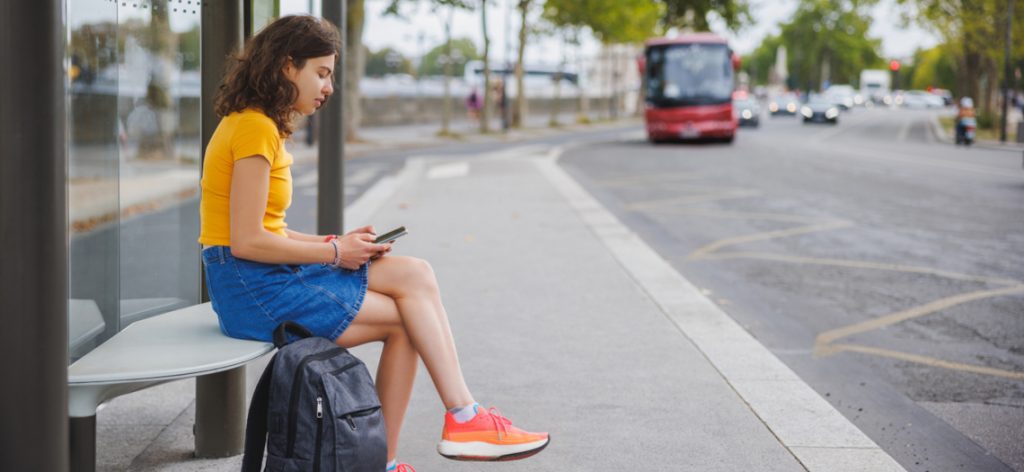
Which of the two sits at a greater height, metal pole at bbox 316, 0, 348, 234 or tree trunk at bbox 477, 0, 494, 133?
tree trunk at bbox 477, 0, 494, 133

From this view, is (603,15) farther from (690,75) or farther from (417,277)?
(417,277)

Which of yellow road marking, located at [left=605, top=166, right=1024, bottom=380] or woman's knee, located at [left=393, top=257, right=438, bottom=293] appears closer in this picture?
woman's knee, located at [left=393, top=257, right=438, bottom=293]

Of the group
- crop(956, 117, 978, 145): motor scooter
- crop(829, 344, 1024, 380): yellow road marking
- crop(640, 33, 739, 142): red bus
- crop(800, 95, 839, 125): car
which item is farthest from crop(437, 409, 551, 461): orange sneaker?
crop(800, 95, 839, 125): car

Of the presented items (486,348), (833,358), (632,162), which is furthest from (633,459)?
(632,162)

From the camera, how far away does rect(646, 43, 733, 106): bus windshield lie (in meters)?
30.8

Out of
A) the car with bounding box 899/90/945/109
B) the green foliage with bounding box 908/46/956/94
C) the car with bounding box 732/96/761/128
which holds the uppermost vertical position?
the green foliage with bounding box 908/46/956/94

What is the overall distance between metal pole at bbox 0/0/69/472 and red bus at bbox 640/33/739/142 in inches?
1130

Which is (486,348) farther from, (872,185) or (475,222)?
(872,185)

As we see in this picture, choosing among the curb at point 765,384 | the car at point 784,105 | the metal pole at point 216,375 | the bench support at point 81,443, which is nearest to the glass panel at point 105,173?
the metal pole at point 216,375

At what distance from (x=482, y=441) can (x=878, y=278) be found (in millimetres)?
5881

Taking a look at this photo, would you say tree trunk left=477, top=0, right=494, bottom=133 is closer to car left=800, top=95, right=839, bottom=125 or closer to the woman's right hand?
car left=800, top=95, right=839, bottom=125

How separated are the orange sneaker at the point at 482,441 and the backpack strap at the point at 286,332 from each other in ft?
1.62

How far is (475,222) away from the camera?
11.5m

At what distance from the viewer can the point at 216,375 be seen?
12.5 feet
